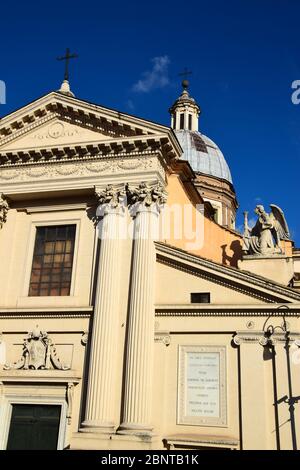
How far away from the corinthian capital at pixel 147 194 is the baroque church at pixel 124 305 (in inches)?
1.7

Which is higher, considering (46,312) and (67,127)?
(67,127)

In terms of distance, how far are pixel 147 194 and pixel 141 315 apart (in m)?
3.68

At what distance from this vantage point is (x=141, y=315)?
1355 cm

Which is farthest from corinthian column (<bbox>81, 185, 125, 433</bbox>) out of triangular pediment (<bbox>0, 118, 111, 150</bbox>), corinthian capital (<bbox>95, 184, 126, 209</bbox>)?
triangular pediment (<bbox>0, 118, 111, 150</bbox>)

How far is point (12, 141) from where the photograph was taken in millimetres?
17156

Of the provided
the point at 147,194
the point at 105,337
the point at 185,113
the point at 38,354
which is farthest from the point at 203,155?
the point at 38,354

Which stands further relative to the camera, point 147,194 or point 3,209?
point 3,209

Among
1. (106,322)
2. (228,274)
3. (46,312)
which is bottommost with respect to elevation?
(106,322)

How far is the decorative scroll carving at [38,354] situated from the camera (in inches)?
551

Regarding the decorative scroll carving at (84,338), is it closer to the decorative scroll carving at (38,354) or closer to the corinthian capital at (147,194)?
the decorative scroll carving at (38,354)

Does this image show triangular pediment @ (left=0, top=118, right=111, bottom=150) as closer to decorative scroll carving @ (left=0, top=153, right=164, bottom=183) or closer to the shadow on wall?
decorative scroll carving @ (left=0, top=153, right=164, bottom=183)

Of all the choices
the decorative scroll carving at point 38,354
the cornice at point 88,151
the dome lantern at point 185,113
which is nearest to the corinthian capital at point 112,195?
the cornice at point 88,151

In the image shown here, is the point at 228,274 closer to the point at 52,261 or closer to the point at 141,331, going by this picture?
the point at 141,331

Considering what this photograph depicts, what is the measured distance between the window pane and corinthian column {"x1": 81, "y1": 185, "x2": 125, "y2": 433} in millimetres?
1312
